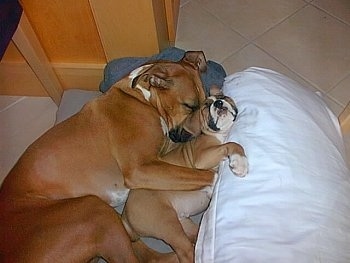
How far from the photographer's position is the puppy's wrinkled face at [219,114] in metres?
1.67

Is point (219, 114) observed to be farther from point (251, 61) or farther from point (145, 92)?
point (251, 61)

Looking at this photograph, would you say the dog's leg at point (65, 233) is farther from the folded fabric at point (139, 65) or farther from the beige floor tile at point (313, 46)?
the beige floor tile at point (313, 46)

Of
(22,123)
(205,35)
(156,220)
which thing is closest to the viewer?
(156,220)

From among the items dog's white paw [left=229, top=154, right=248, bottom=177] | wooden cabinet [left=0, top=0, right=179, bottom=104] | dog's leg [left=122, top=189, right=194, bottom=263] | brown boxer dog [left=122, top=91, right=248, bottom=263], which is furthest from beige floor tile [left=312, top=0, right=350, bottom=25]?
dog's leg [left=122, top=189, right=194, bottom=263]

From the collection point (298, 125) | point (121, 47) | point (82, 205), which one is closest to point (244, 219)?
point (298, 125)

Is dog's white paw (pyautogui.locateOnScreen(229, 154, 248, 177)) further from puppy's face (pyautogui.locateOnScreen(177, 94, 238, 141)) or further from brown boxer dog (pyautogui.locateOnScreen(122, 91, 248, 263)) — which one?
puppy's face (pyautogui.locateOnScreen(177, 94, 238, 141))

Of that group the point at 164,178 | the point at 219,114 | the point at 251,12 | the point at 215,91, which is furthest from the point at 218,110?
the point at 251,12

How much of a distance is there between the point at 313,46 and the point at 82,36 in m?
1.01

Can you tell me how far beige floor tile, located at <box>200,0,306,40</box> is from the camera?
2.41m

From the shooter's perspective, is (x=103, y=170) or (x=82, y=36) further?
(x=82, y=36)

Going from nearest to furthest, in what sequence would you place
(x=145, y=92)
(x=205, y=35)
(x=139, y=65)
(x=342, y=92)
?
(x=145, y=92), (x=139, y=65), (x=342, y=92), (x=205, y=35)

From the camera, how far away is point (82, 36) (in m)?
1.99

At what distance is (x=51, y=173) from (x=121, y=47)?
1.92ft

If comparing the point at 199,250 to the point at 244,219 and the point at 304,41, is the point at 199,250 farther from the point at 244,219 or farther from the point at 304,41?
the point at 304,41
